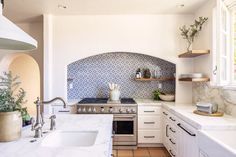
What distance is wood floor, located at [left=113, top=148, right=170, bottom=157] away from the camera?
357cm

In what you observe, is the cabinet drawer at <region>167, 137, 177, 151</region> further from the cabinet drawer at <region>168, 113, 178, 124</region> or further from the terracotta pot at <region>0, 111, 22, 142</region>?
the terracotta pot at <region>0, 111, 22, 142</region>

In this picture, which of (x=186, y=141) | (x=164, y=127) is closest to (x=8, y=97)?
(x=186, y=141)

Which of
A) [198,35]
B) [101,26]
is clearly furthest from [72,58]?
[198,35]

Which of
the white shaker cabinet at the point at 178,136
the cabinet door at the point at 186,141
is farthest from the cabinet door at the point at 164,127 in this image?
the cabinet door at the point at 186,141

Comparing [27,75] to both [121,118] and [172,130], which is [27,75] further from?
[172,130]

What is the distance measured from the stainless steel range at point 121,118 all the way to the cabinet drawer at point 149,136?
127mm

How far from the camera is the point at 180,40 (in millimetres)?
4043

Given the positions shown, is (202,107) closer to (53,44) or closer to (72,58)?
(72,58)

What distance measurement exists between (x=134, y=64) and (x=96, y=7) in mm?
1513

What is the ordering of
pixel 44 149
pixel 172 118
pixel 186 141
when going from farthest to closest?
pixel 172 118 < pixel 186 141 < pixel 44 149

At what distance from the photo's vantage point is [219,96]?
2.98 metres

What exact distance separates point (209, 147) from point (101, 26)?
3060mm

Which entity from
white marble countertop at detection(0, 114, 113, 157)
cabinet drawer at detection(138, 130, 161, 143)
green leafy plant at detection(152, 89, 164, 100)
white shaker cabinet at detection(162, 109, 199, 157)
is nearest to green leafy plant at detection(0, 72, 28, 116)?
white marble countertop at detection(0, 114, 113, 157)

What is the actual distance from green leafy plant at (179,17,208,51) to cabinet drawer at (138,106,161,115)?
128 centimetres
